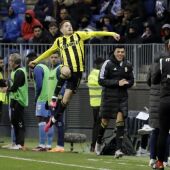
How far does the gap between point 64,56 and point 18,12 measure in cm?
1070

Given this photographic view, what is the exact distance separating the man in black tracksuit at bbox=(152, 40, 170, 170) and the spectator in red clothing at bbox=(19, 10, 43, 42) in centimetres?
1294

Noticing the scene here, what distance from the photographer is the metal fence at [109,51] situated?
2491cm

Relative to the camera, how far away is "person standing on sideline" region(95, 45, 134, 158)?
18.1 meters

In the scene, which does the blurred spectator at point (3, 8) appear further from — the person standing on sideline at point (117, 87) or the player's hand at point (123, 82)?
the player's hand at point (123, 82)

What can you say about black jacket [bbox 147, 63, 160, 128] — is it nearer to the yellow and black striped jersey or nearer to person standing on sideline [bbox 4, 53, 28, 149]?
the yellow and black striped jersey

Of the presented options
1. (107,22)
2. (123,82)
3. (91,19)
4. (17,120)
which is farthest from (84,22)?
(123,82)

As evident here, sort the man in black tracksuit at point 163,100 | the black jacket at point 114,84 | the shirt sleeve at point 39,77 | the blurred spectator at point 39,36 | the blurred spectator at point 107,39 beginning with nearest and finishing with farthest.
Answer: the man in black tracksuit at point 163,100, the black jacket at point 114,84, the shirt sleeve at point 39,77, the blurred spectator at point 107,39, the blurred spectator at point 39,36

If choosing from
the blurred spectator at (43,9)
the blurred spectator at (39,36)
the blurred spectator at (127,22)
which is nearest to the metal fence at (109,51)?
the blurred spectator at (39,36)

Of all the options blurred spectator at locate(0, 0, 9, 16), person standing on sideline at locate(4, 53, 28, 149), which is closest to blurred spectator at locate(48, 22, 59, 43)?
blurred spectator at locate(0, 0, 9, 16)

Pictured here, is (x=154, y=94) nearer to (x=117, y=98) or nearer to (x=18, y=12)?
(x=117, y=98)

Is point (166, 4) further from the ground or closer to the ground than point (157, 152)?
further from the ground

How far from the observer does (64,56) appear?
61.2 ft

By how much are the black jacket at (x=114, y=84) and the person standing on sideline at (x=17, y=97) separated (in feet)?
7.46

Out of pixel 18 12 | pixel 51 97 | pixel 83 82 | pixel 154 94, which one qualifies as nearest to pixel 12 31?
pixel 18 12
